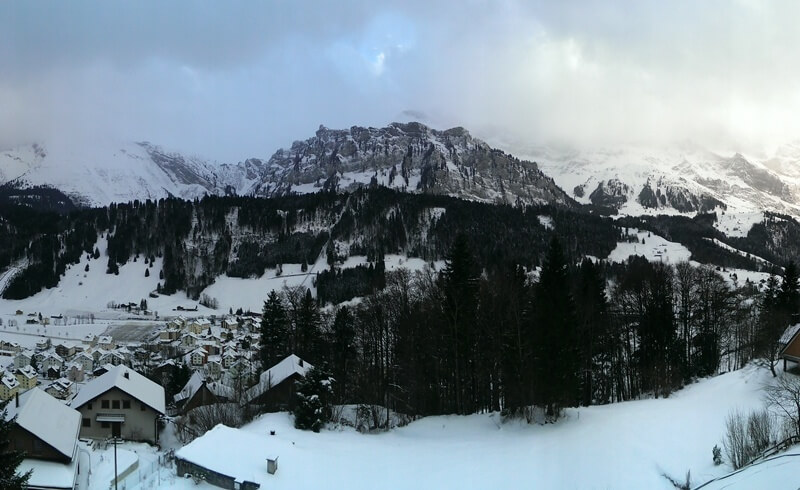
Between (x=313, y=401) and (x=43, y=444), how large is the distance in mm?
15410

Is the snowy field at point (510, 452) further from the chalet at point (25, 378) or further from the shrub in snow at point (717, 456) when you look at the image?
the chalet at point (25, 378)

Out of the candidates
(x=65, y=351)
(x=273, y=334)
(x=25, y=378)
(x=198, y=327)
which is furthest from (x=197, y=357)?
(x=273, y=334)

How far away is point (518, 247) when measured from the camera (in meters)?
176

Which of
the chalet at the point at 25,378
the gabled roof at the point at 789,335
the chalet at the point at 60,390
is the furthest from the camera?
the chalet at the point at 25,378

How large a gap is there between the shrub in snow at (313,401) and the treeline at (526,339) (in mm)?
2832

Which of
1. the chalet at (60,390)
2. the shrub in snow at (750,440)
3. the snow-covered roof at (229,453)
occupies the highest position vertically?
the shrub in snow at (750,440)

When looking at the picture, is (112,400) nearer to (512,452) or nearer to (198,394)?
(198,394)

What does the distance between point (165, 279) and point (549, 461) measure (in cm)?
18178

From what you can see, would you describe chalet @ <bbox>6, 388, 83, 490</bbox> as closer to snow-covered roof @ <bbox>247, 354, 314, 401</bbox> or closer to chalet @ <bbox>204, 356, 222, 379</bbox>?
snow-covered roof @ <bbox>247, 354, 314, 401</bbox>

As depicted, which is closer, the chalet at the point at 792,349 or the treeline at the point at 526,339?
→ the treeline at the point at 526,339

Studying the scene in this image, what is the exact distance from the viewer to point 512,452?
24.1m

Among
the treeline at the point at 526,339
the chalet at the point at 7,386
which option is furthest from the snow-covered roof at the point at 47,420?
the chalet at the point at 7,386

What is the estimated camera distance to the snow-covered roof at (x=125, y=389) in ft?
149

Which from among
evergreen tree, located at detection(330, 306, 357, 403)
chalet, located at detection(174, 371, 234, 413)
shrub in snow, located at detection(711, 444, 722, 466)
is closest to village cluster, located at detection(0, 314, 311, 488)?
chalet, located at detection(174, 371, 234, 413)
